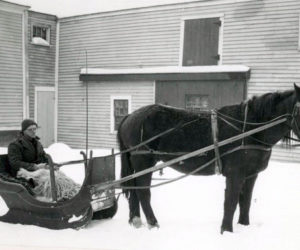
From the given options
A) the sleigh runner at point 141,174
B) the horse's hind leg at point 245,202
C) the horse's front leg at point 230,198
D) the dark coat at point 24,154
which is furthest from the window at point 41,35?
the horse's front leg at point 230,198

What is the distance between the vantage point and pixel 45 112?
17578 millimetres

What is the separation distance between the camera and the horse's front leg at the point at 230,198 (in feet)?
17.5

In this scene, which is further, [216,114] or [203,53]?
[203,53]

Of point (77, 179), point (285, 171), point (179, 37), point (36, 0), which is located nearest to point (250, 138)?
point (77, 179)

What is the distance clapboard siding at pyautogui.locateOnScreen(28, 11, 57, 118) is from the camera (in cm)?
1673

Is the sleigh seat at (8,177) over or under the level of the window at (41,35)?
under

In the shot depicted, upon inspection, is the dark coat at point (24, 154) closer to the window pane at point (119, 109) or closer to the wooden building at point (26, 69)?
the window pane at point (119, 109)

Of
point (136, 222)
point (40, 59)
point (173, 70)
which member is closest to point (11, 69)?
point (40, 59)

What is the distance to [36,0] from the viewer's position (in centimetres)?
1634

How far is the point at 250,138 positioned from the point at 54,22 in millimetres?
14131

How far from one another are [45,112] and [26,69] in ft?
7.05

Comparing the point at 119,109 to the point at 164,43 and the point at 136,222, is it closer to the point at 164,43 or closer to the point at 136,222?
the point at 164,43

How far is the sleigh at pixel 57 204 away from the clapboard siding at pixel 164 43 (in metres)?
8.62

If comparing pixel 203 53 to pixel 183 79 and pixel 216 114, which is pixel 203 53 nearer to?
pixel 183 79
